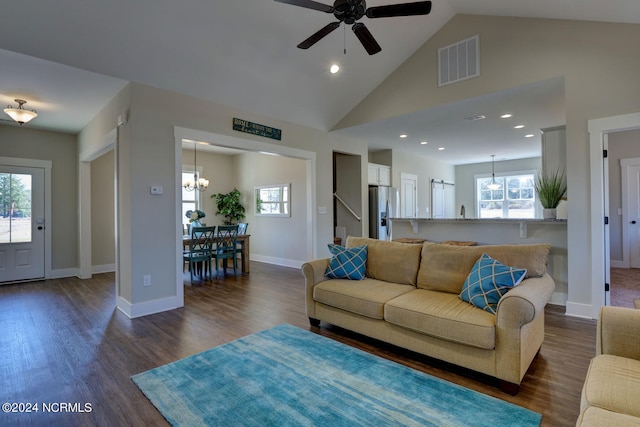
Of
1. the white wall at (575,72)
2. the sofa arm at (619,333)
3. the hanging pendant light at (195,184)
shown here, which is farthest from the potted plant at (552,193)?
the hanging pendant light at (195,184)

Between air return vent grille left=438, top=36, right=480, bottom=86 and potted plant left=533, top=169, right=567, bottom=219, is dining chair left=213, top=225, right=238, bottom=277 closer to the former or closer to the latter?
air return vent grille left=438, top=36, right=480, bottom=86

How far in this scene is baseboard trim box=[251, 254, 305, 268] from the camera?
6.83 metres

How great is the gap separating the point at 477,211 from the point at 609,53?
7.16m

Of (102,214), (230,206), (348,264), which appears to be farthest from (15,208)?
(348,264)

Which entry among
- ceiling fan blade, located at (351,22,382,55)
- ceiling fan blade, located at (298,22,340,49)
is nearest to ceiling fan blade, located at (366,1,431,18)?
ceiling fan blade, located at (351,22,382,55)

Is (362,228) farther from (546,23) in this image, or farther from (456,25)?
(546,23)

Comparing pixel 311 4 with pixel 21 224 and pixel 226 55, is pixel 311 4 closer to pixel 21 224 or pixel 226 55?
pixel 226 55

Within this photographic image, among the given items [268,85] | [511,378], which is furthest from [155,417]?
[268,85]

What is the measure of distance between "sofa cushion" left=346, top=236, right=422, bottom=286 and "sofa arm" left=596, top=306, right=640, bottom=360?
5.12 ft

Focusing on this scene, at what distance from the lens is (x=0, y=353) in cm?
275

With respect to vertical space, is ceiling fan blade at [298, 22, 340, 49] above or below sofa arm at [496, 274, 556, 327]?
above

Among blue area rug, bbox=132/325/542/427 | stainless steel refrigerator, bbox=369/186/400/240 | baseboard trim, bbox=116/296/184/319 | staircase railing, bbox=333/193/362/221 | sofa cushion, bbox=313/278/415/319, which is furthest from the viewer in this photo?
stainless steel refrigerator, bbox=369/186/400/240

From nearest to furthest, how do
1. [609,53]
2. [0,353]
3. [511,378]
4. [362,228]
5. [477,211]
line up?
[511,378] → [0,353] → [609,53] → [362,228] → [477,211]

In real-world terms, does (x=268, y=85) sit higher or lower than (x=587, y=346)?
higher
